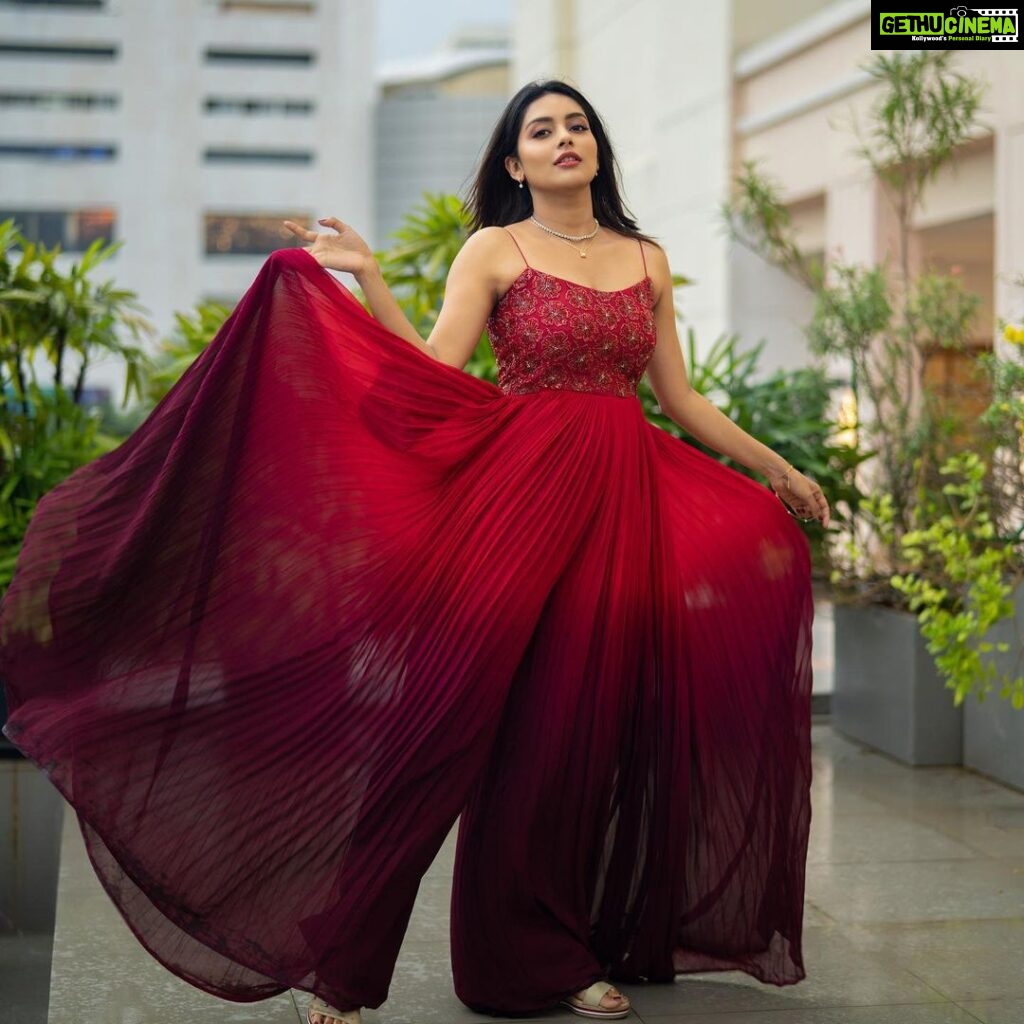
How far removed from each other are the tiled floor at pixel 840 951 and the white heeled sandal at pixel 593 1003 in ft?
0.07

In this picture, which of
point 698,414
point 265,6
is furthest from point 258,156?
point 698,414

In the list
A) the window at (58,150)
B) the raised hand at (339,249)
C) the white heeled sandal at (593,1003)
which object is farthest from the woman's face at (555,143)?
the window at (58,150)

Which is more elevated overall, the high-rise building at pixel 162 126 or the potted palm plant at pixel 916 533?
the high-rise building at pixel 162 126

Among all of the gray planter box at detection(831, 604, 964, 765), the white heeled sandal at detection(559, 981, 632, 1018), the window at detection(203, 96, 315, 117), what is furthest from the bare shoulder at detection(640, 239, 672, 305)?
the window at detection(203, 96, 315, 117)

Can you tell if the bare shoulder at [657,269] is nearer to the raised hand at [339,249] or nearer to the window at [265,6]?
the raised hand at [339,249]

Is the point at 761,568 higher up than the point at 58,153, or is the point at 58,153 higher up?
the point at 58,153

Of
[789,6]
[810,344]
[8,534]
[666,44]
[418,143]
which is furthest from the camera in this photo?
[418,143]

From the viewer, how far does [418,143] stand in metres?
64.0

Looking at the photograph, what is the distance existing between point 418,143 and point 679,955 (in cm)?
6304

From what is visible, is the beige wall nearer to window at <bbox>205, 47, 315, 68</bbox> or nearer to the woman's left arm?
the woman's left arm

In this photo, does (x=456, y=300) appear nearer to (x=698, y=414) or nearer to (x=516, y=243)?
(x=516, y=243)

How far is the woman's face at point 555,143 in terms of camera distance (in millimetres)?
2916

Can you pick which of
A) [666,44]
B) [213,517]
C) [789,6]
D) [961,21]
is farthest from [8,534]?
[666,44]

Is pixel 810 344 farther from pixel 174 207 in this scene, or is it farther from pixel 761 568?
pixel 174 207
